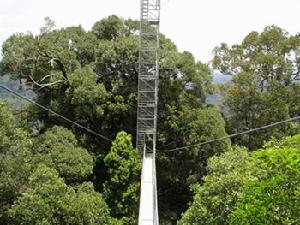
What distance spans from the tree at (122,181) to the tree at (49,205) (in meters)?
1.87

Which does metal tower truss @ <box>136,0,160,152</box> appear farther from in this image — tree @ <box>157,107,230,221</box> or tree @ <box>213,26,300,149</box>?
tree @ <box>213,26,300,149</box>

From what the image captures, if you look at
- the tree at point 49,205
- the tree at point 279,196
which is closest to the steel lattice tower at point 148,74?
the tree at point 49,205

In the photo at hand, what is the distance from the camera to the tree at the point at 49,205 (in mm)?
9930

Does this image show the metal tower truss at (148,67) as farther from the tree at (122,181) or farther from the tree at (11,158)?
the tree at (11,158)

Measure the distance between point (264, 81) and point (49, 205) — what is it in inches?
359

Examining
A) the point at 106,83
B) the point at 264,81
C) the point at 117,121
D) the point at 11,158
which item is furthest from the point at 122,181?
the point at 264,81

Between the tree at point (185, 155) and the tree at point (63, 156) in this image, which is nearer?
the tree at point (63, 156)

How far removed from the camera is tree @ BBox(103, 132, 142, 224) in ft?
41.8

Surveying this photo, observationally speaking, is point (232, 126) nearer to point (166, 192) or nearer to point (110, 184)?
point (166, 192)

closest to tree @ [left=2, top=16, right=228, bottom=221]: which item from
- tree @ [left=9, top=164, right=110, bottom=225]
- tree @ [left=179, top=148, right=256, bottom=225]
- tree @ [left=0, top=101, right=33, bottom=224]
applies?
tree @ [left=0, top=101, right=33, bottom=224]

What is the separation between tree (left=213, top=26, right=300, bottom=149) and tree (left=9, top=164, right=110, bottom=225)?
725 cm

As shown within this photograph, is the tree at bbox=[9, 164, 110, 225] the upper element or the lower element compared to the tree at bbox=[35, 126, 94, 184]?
lower

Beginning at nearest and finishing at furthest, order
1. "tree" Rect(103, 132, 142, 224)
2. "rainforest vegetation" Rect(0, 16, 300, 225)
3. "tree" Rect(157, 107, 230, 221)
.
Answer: "rainforest vegetation" Rect(0, 16, 300, 225) → "tree" Rect(103, 132, 142, 224) → "tree" Rect(157, 107, 230, 221)

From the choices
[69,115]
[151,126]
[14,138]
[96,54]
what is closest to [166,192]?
[151,126]
